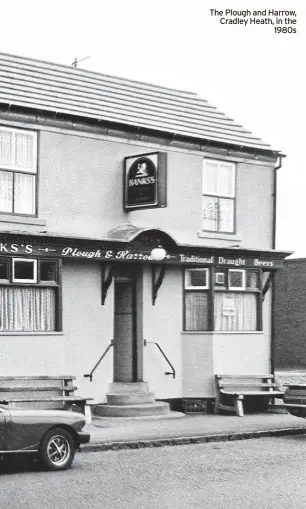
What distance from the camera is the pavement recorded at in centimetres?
1531

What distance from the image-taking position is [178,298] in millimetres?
20156

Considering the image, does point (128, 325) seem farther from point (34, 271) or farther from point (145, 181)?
point (145, 181)

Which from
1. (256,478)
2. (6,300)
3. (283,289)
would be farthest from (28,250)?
(283,289)

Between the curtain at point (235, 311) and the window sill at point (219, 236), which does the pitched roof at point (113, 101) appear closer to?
the window sill at point (219, 236)

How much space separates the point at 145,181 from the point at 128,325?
3252 mm

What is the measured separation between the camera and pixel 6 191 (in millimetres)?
17750

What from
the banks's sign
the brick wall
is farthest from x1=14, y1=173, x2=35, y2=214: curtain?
the brick wall

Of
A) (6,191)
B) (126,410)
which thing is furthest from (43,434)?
(6,191)

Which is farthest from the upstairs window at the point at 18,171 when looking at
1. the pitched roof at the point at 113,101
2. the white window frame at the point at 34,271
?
the white window frame at the point at 34,271

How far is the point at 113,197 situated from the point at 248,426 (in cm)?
536

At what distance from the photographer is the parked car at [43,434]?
483 inches

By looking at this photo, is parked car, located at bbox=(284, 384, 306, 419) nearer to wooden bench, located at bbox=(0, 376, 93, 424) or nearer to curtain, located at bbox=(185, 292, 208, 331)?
curtain, located at bbox=(185, 292, 208, 331)

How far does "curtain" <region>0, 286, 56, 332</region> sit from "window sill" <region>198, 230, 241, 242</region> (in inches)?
157

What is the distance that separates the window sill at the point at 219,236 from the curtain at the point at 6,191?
4.61 meters
